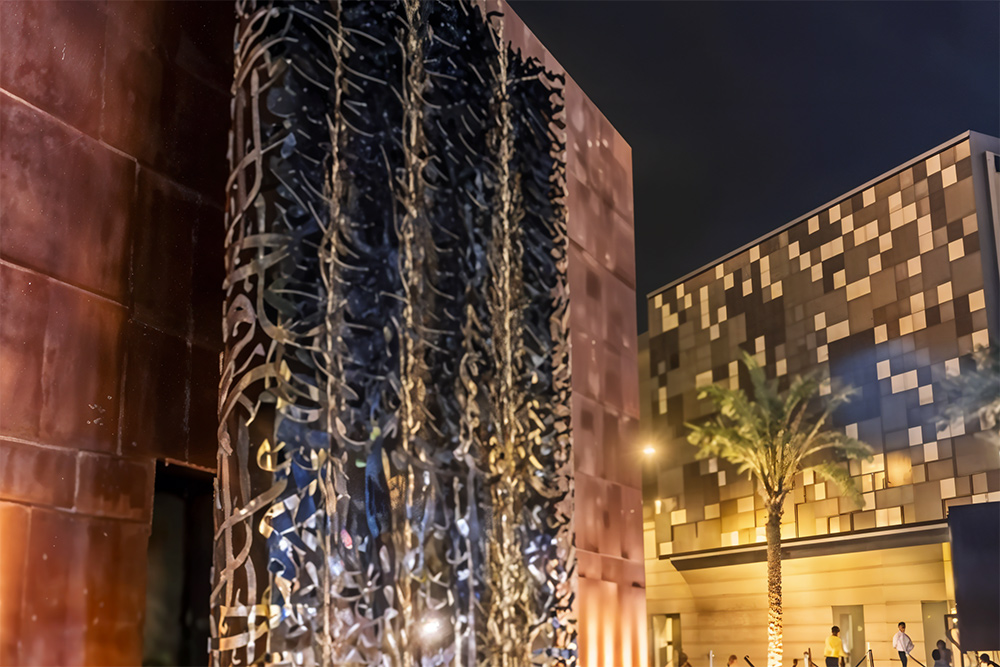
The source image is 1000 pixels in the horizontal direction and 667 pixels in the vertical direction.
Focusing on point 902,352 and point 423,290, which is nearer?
point 423,290

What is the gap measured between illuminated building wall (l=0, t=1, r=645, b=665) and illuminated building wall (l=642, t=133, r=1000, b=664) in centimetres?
2725

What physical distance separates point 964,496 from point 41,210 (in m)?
29.1

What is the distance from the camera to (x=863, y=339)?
113 feet

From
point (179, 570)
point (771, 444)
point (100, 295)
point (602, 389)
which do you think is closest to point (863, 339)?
point (771, 444)

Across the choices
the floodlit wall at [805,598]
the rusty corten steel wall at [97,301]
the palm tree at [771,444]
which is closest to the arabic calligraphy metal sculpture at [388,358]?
the rusty corten steel wall at [97,301]

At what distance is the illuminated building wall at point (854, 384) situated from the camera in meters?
30.9

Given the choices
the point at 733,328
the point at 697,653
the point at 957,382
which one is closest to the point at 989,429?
the point at 957,382

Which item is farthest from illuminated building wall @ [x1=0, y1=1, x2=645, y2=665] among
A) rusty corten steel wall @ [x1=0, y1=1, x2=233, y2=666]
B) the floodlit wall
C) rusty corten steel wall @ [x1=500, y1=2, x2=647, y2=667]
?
the floodlit wall

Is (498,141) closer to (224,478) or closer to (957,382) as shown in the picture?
(224,478)

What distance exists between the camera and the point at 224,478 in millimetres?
6582

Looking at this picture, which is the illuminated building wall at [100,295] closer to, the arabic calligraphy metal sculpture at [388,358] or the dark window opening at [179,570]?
the dark window opening at [179,570]

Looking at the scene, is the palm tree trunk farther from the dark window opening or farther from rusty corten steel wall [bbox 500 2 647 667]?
the dark window opening

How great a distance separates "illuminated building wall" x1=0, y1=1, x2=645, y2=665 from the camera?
19.8 feet

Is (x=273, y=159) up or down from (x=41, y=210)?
up
